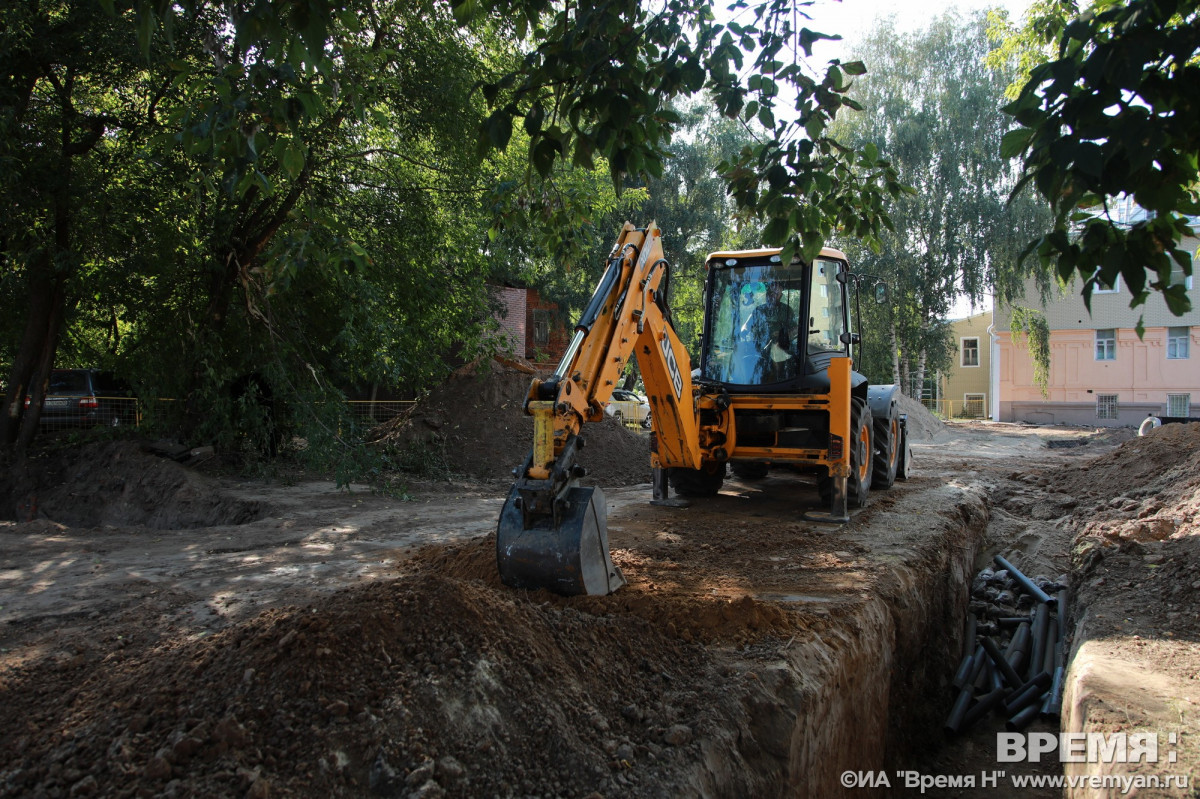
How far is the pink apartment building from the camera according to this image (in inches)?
1119

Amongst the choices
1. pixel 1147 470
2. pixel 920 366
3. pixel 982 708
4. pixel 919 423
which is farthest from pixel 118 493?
pixel 920 366

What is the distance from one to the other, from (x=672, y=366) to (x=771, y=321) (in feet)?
6.70

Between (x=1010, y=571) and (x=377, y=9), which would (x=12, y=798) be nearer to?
(x=1010, y=571)

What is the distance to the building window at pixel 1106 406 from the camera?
96.3ft

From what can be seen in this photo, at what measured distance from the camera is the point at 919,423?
2414cm

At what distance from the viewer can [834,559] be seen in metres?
6.33

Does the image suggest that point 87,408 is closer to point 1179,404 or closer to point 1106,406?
point 1106,406

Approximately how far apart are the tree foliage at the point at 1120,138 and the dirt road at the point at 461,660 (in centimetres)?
240

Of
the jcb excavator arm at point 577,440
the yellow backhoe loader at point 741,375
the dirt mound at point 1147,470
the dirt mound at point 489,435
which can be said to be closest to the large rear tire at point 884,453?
the yellow backhoe loader at point 741,375

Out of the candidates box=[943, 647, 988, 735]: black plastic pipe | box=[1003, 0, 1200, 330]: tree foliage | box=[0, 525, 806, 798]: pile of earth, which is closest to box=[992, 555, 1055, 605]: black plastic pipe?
box=[943, 647, 988, 735]: black plastic pipe

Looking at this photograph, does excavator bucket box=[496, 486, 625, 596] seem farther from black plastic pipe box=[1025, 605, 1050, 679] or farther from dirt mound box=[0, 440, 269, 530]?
dirt mound box=[0, 440, 269, 530]

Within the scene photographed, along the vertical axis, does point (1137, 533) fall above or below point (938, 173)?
below

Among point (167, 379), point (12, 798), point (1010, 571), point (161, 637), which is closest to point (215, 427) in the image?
point (167, 379)

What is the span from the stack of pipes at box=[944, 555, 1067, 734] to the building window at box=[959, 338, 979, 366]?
118ft
